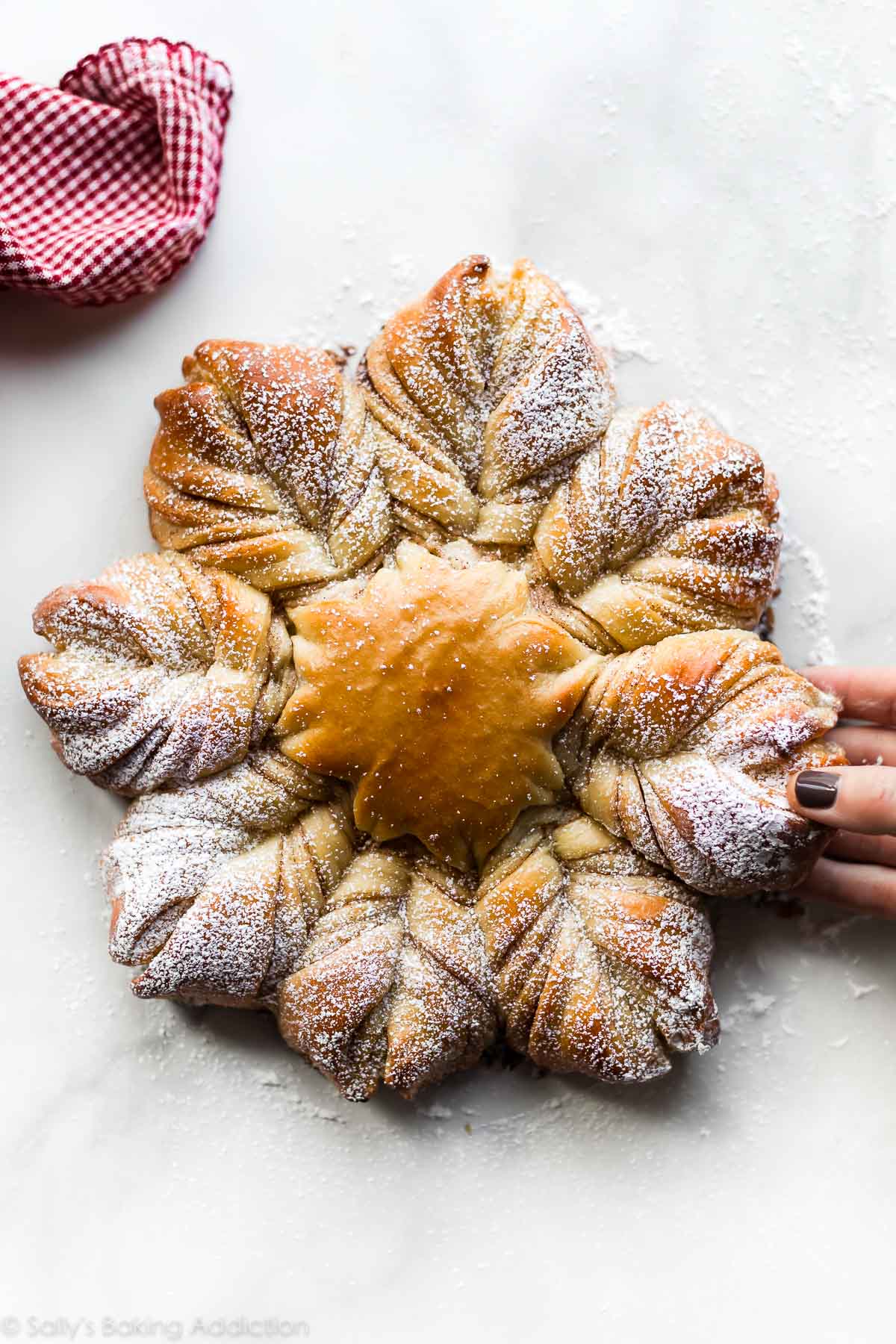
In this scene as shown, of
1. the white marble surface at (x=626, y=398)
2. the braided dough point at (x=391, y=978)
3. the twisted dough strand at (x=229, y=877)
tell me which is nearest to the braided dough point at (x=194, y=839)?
the twisted dough strand at (x=229, y=877)

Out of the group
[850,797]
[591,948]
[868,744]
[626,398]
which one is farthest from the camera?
[626,398]

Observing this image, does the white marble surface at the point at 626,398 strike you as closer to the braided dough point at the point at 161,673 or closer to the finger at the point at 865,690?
the finger at the point at 865,690

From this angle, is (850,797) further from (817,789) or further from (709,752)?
(709,752)

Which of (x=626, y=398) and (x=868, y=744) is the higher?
(x=626, y=398)

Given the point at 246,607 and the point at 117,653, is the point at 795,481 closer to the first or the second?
the point at 246,607

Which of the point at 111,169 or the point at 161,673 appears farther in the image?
the point at 111,169

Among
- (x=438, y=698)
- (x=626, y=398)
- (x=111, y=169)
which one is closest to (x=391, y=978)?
(x=438, y=698)

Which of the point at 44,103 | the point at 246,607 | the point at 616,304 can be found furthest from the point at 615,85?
the point at 246,607
